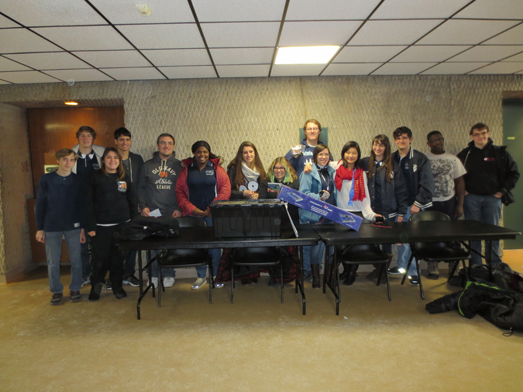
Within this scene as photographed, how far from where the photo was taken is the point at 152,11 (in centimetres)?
257

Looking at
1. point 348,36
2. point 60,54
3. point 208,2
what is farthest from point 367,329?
point 60,54

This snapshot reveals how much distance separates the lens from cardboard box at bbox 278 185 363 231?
2.85m

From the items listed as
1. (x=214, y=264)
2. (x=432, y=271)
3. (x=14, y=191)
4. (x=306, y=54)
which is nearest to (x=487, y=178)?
(x=432, y=271)

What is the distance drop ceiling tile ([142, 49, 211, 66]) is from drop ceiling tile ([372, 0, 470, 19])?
1859mm

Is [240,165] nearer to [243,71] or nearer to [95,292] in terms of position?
[243,71]

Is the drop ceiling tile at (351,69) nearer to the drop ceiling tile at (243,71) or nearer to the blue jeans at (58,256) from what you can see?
the drop ceiling tile at (243,71)

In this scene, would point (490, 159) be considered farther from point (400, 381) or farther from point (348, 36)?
point (400, 381)

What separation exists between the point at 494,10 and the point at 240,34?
2244mm

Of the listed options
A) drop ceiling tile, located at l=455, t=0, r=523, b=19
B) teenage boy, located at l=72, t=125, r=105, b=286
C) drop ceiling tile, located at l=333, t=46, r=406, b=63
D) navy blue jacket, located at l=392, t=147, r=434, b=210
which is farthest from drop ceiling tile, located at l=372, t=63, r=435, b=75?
teenage boy, located at l=72, t=125, r=105, b=286

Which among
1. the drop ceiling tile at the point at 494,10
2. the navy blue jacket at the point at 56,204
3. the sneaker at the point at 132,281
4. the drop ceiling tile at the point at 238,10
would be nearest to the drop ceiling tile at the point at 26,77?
the navy blue jacket at the point at 56,204

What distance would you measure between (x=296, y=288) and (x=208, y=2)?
2.89m

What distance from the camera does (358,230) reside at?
308 centimetres

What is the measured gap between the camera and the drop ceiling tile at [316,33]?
2.91 metres

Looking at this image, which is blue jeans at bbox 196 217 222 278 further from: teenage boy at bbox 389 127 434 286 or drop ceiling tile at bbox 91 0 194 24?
drop ceiling tile at bbox 91 0 194 24
